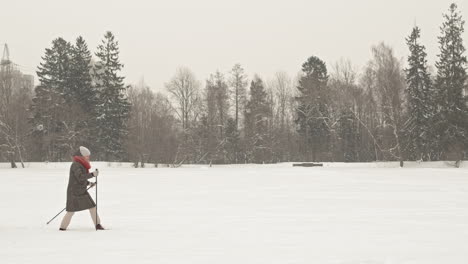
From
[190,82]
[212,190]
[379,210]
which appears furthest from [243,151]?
[379,210]

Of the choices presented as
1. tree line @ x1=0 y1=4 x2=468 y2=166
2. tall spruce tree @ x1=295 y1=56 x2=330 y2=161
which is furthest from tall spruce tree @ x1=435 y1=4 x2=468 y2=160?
tall spruce tree @ x1=295 y1=56 x2=330 y2=161

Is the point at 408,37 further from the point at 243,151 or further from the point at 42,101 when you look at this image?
the point at 42,101

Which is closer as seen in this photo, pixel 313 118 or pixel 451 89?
pixel 451 89

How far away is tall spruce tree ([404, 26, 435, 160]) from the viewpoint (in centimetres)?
4934

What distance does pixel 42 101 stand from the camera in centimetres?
5472

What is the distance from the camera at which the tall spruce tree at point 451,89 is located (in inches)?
1812

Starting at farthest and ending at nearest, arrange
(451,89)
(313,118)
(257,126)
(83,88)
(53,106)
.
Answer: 1. (313,118)
2. (257,126)
3. (83,88)
4. (53,106)
5. (451,89)

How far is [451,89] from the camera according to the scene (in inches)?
1853

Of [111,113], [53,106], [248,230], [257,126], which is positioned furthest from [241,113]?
[248,230]

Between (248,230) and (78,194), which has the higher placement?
(78,194)

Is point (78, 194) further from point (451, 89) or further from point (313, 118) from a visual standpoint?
point (313, 118)

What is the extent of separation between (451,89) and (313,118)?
2236 centimetres

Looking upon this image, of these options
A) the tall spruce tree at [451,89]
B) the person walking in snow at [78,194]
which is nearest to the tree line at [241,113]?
the tall spruce tree at [451,89]

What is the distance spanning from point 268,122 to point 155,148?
24495 mm
